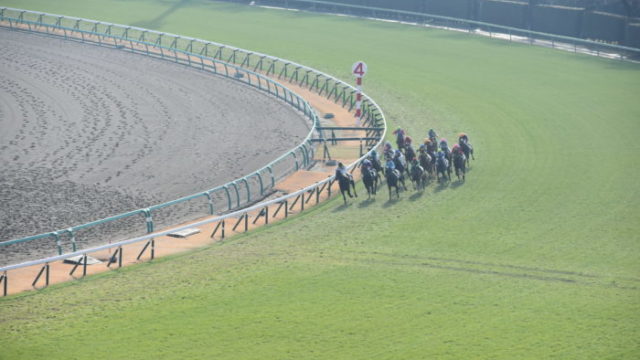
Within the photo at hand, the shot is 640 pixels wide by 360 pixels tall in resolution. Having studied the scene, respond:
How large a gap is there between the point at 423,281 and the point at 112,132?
16477mm

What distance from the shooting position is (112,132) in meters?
31.2

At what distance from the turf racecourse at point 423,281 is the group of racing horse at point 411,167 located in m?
0.50

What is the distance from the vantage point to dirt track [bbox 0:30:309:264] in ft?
79.9

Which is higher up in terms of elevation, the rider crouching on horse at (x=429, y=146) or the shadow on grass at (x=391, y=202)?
the rider crouching on horse at (x=429, y=146)

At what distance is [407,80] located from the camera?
4072 cm

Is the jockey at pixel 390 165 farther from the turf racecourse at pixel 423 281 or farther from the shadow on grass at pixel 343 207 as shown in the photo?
the shadow on grass at pixel 343 207

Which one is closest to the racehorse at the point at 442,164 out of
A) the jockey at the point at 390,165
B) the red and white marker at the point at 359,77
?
the jockey at the point at 390,165

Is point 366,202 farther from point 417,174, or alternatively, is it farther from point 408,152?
point 408,152

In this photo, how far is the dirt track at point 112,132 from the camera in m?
24.4

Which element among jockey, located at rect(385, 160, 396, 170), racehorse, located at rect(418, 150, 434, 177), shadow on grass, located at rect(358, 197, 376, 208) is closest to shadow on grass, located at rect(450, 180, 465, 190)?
racehorse, located at rect(418, 150, 434, 177)

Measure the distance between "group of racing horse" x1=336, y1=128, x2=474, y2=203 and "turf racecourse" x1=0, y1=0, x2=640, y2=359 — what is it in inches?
19.5

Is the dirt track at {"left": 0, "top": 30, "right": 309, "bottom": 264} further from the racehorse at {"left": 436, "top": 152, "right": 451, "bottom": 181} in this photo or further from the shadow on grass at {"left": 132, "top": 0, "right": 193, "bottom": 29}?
the shadow on grass at {"left": 132, "top": 0, "right": 193, "bottom": 29}

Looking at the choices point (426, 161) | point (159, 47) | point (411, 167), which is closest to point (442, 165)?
point (426, 161)

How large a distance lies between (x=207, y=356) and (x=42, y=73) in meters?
27.7
